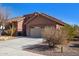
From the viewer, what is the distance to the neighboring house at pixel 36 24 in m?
27.9

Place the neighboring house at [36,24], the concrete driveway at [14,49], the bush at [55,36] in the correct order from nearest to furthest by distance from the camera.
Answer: the concrete driveway at [14,49] < the bush at [55,36] < the neighboring house at [36,24]

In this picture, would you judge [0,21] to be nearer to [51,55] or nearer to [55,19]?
[55,19]

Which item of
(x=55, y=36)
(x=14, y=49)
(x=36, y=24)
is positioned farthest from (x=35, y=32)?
(x=55, y=36)

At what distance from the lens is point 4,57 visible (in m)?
12.5

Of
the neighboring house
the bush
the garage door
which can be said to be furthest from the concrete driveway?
the garage door

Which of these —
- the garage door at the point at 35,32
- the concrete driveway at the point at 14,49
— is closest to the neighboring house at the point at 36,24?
the garage door at the point at 35,32

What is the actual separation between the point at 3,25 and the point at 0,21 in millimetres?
1242

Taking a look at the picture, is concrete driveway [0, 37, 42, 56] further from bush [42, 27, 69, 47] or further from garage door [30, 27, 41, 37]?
garage door [30, 27, 41, 37]

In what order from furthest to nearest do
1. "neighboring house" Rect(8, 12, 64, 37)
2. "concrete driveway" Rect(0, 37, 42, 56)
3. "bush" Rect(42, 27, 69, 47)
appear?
"neighboring house" Rect(8, 12, 64, 37), "bush" Rect(42, 27, 69, 47), "concrete driveway" Rect(0, 37, 42, 56)

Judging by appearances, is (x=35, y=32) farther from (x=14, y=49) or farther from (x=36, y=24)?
(x=14, y=49)

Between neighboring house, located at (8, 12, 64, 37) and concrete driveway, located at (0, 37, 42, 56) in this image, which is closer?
concrete driveway, located at (0, 37, 42, 56)

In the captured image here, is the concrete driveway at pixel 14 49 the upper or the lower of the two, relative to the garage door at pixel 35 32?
lower

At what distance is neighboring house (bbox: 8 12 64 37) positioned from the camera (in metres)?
27.9

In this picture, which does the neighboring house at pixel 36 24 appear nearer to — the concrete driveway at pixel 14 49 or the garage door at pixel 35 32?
the garage door at pixel 35 32
